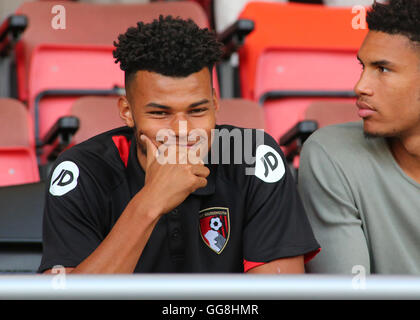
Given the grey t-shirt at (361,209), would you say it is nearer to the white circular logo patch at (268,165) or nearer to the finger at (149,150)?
the white circular logo patch at (268,165)

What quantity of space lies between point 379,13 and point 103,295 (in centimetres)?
101

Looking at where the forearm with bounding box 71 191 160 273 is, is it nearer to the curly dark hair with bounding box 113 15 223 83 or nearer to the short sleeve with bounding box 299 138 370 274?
the curly dark hair with bounding box 113 15 223 83

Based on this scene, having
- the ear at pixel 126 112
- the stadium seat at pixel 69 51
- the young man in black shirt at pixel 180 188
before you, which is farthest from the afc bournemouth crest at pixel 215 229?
the stadium seat at pixel 69 51

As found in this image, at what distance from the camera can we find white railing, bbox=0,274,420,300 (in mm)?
374

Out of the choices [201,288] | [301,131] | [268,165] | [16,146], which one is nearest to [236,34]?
[301,131]

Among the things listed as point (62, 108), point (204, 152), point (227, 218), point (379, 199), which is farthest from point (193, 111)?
point (62, 108)

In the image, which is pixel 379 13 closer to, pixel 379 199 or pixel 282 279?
pixel 379 199

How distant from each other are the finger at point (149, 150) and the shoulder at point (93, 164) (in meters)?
0.07

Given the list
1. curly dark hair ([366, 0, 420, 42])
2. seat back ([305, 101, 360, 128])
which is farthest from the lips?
seat back ([305, 101, 360, 128])

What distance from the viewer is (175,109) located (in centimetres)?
107

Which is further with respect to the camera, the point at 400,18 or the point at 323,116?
the point at 323,116

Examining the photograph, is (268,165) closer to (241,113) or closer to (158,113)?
(158,113)

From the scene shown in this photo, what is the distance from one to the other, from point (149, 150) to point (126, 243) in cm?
18
